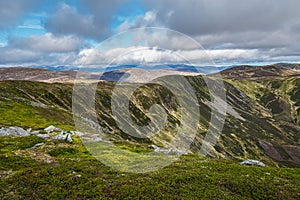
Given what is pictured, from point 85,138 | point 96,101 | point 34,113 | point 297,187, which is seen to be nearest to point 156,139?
point 96,101

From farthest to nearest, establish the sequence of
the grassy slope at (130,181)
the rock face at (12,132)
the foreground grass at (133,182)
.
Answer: the rock face at (12,132), the grassy slope at (130,181), the foreground grass at (133,182)

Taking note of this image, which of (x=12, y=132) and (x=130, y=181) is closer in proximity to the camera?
(x=130, y=181)

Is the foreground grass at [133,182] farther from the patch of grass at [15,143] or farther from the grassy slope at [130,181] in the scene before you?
the patch of grass at [15,143]

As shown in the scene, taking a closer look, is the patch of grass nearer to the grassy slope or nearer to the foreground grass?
the grassy slope

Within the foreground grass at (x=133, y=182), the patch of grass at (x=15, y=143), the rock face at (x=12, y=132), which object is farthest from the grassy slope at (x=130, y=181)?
the rock face at (x=12, y=132)

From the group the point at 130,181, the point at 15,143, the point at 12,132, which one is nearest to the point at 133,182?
the point at 130,181

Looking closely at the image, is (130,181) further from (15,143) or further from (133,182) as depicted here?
(15,143)

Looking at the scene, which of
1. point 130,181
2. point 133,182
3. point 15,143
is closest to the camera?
point 133,182

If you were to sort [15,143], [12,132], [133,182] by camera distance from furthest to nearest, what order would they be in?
1. [12,132]
2. [15,143]
3. [133,182]

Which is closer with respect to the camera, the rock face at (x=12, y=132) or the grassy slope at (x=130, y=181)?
the grassy slope at (x=130, y=181)
